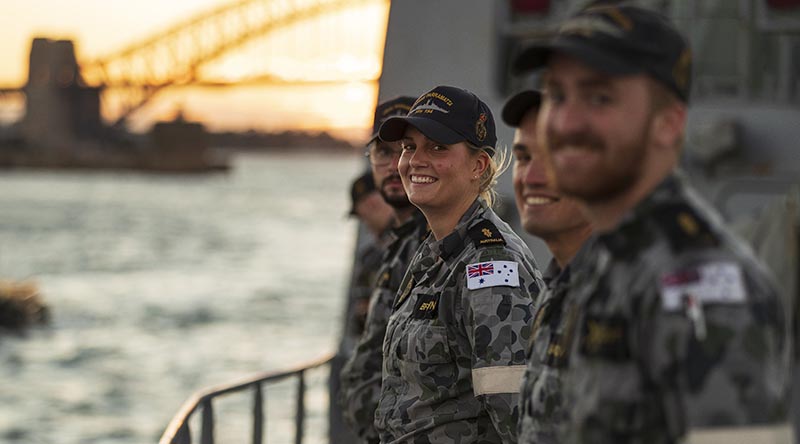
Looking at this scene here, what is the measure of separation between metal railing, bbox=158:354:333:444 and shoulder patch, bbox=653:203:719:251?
2096 millimetres

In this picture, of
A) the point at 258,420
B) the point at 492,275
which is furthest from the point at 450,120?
the point at 258,420

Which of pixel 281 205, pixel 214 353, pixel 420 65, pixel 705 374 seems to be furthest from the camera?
pixel 281 205

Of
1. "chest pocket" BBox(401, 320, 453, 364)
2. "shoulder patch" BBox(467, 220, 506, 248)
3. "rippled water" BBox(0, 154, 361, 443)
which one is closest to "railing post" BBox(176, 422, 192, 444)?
"chest pocket" BBox(401, 320, 453, 364)

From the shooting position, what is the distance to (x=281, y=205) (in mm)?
111062

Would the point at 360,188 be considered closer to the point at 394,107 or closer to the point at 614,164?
the point at 394,107

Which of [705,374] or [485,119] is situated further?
[485,119]

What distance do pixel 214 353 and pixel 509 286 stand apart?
29.6 m

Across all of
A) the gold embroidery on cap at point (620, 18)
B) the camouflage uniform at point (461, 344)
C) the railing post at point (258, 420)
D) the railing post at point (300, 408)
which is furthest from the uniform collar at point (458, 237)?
the railing post at point (300, 408)

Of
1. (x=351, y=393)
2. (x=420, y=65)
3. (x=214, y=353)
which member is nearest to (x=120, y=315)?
(x=214, y=353)

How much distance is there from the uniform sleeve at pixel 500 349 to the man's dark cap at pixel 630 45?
907 mm

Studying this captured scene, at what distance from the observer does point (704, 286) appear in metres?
1.48

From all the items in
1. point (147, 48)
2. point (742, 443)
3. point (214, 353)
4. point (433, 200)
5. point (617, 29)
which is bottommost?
point (214, 353)

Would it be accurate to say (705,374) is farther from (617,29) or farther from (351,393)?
(351,393)

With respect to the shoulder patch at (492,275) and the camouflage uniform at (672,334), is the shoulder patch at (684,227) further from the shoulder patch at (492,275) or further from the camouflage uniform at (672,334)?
the shoulder patch at (492,275)
